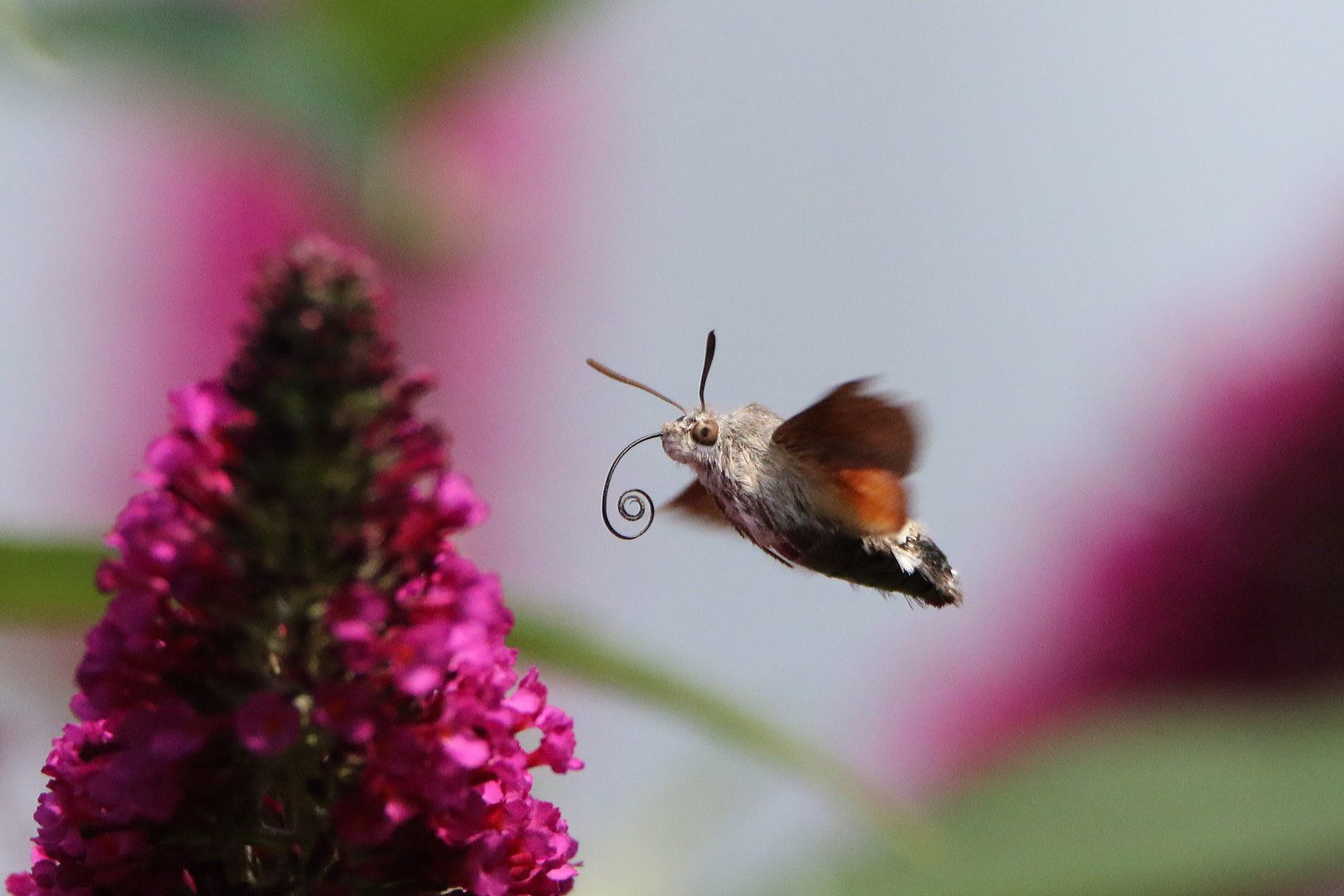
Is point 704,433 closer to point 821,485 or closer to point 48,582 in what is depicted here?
point 821,485

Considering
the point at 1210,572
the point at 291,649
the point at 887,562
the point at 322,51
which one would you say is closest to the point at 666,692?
the point at 291,649

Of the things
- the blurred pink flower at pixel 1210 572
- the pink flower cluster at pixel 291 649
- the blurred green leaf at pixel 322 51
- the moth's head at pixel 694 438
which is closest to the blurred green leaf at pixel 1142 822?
the moth's head at pixel 694 438

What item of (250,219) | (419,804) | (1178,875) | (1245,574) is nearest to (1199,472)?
(1245,574)

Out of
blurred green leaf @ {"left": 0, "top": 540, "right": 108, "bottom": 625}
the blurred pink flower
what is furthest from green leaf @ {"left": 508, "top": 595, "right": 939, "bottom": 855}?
the blurred pink flower

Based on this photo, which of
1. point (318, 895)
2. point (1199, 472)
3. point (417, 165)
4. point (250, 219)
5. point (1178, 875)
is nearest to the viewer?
point (318, 895)

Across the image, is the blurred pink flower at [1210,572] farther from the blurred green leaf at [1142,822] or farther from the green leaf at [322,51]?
the green leaf at [322,51]

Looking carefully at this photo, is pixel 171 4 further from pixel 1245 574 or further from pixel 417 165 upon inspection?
pixel 1245 574

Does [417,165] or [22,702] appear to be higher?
[417,165]

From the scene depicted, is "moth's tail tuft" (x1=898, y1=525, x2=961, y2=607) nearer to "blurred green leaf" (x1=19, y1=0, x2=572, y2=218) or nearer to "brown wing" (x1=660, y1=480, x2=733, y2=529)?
"brown wing" (x1=660, y1=480, x2=733, y2=529)
